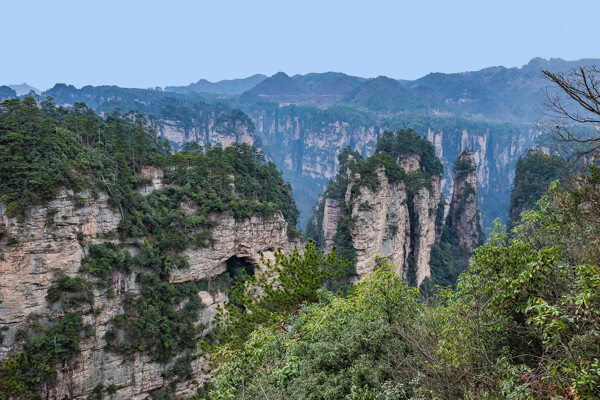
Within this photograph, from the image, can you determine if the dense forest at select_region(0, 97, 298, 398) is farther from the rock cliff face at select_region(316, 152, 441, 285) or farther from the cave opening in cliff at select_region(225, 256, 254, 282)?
the rock cliff face at select_region(316, 152, 441, 285)

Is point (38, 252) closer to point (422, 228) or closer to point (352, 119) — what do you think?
point (422, 228)

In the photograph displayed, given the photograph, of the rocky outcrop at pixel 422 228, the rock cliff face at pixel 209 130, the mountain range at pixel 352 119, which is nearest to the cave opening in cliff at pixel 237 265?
the rocky outcrop at pixel 422 228

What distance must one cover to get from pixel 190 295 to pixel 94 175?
802cm

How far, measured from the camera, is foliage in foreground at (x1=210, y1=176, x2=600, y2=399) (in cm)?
392

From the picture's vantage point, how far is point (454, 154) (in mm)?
100812

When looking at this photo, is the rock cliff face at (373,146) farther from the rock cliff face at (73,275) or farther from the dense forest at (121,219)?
the rock cliff face at (73,275)

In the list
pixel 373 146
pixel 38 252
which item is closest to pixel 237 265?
pixel 38 252

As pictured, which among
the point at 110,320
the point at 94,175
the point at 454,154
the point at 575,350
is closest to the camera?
the point at 575,350

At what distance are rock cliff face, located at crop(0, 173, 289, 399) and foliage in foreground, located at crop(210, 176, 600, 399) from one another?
8.49 metres

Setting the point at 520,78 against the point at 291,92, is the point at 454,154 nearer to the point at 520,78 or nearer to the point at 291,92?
the point at 291,92

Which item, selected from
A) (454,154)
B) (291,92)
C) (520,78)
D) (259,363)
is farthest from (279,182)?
(520,78)

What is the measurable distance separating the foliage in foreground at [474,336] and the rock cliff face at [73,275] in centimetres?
849

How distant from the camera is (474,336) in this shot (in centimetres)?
518

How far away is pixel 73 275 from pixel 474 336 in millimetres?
17090
